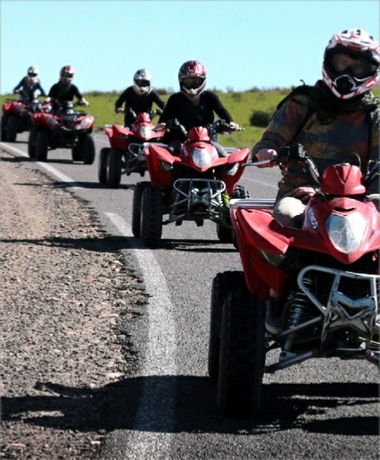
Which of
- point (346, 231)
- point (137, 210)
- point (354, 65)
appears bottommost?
point (137, 210)

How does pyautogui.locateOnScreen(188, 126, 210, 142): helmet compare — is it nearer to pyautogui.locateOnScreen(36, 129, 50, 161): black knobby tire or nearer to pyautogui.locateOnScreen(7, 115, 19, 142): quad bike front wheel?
pyautogui.locateOnScreen(36, 129, 50, 161): black knobby tire

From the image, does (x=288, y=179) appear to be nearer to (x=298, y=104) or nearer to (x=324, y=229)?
(x=298, y=104)

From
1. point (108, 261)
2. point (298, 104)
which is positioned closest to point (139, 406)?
point (298, 104)

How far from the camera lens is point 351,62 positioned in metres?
7.21

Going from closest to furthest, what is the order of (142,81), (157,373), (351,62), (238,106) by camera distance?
(157,373)
(351,62)
(142,81)
(238,106)

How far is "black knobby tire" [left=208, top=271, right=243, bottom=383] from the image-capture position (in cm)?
679

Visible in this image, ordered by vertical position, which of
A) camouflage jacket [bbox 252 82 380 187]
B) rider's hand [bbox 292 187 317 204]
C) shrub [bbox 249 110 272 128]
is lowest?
shrub [bbox 249 110 272 128]

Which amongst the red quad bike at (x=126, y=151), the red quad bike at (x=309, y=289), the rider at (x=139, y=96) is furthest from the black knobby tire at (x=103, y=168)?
the red quad bike at (x=309, y=289)

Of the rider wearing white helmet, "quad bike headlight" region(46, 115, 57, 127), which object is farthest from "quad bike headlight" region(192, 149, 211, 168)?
"quad bike headlight" region(46, 115, 57, 127)

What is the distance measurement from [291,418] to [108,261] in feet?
17.7

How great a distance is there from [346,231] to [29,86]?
2683cm

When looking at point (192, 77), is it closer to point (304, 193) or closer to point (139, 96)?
point (139, 96)

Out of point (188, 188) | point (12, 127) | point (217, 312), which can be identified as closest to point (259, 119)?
point (12, 127)

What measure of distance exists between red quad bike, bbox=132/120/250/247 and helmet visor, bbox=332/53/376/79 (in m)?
5.52
